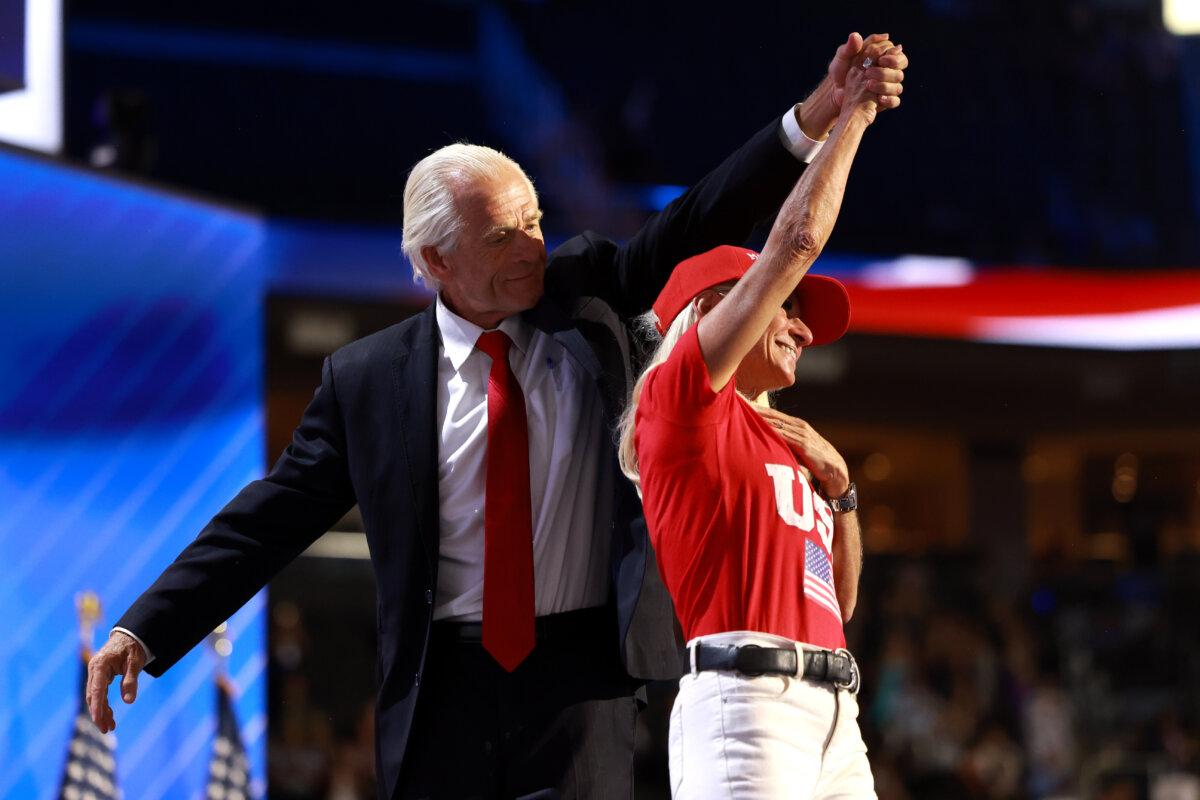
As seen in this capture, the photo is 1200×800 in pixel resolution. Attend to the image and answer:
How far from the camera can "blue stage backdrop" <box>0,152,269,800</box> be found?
341cm

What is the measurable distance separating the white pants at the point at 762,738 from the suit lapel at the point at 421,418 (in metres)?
0.57

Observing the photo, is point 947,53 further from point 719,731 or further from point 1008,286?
point 719,731

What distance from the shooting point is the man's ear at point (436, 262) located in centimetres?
244

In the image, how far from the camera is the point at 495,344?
237 cm

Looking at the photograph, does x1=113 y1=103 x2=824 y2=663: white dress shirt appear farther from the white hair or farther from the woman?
the woman

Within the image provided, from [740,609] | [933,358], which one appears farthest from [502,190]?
[933,358]

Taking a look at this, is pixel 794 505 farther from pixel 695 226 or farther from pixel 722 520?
pixel 695 226

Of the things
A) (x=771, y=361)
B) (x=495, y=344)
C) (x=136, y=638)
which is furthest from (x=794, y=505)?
(x=136, y=638)

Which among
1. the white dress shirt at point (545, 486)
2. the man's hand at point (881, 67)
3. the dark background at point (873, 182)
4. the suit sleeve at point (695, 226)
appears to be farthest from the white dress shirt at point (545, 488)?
the dark background at point (873, 182)

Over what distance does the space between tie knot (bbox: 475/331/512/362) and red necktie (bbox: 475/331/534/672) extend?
0.05 ft

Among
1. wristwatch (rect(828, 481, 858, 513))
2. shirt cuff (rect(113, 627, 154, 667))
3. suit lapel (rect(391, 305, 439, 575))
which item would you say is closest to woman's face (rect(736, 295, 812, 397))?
→ wristwatch (rect(828, 481, 858, 513))

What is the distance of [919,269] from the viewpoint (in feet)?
24.8

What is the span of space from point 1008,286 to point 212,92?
404cm

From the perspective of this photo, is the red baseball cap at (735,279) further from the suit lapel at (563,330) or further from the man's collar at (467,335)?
the man's collar at (467,335)
